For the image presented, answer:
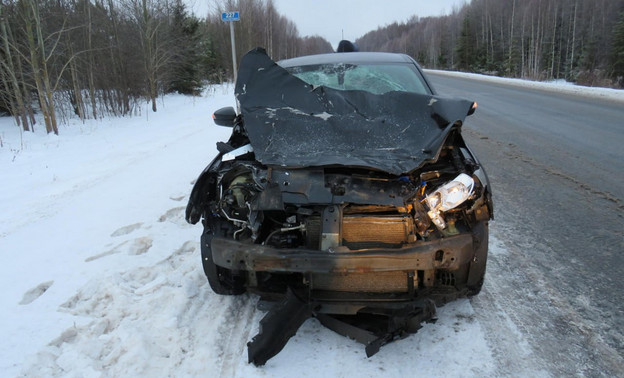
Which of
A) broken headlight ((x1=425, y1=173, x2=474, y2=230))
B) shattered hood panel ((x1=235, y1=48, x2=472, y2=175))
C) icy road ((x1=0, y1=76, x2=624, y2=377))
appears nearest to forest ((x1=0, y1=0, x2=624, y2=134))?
icy road ((x1=0, y1=76, x2=624, y2=377))

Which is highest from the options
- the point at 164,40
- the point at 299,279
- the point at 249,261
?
the point at 164,40

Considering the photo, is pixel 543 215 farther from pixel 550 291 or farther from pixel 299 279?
pixel 299 279

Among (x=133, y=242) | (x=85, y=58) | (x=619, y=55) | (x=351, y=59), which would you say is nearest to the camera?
(x=133, y=242)

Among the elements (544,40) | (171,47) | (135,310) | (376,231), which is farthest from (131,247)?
(544,40)

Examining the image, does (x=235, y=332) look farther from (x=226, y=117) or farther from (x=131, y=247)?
(x=226, y=117)

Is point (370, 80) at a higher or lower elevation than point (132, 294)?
higher

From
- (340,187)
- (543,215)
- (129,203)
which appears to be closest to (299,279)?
(340,187)

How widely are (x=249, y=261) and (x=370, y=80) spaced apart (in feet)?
8.35

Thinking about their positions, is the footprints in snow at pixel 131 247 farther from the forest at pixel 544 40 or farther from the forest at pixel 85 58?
the forest at pixel 544 40

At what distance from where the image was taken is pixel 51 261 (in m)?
3.82

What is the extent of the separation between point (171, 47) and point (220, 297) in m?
18.5

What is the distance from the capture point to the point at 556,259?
3.51 meters

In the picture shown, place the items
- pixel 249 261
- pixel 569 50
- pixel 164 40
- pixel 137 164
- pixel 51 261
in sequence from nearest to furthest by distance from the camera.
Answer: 1. pixel 249 261
2. pixel 51 261
3. pixel 137 164
4. pixel 164 40
5. pixel 569 50

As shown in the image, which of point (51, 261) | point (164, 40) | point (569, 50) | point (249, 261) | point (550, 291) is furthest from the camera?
point (569, 50)
